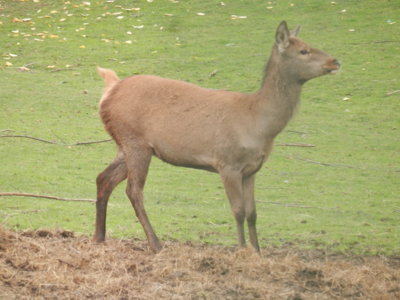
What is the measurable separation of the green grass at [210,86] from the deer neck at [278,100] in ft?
4.41

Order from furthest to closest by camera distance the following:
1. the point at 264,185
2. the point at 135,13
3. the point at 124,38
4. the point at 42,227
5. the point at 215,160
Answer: the point at 135,13
the point at 124,38
the point at 264,185
the point at 42,227
the point at 215,160

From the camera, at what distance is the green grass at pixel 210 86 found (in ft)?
31.9

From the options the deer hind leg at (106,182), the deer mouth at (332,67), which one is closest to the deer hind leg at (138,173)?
Answer: the deer hind leg at (106,182)

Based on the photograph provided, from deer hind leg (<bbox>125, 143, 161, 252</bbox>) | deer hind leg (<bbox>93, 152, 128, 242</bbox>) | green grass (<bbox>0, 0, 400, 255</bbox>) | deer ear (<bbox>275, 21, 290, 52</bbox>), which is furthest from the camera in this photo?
green grass (<bbox>0, 0, 400, 255</bbox>)

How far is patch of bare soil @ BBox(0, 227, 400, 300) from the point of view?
23.4 ft

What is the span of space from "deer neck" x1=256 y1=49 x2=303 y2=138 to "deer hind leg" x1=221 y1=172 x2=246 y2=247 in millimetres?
566

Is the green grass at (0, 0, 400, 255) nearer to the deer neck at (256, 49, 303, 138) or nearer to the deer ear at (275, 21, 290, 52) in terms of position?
the deer neck at (256, 49, 303, 138)

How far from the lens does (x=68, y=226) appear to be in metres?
9.37

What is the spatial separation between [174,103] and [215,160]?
0.76 meters

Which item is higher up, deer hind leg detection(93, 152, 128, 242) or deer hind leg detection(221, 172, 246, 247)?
deer hind leg detection(221, 172, 246, 247)

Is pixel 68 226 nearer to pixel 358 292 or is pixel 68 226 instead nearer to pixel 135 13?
pixel 358 292

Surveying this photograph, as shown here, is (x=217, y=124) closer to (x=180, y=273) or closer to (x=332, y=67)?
(x=332, y=67)

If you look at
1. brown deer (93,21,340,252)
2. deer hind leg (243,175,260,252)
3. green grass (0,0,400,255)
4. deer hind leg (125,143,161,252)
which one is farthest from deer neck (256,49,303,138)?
green grass (0,0,400,255)

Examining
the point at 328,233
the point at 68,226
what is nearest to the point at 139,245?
the point at 68,226
